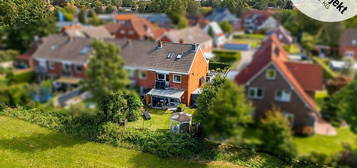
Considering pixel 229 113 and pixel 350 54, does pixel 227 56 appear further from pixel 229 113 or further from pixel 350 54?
pixel 350 54

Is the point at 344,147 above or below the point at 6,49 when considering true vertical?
below

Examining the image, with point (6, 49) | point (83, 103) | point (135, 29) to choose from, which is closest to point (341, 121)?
point (135, 29)

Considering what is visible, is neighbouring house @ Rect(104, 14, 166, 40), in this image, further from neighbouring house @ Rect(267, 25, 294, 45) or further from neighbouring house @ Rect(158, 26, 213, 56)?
neighbouring house @ Rect(267, 25, 294, 45)

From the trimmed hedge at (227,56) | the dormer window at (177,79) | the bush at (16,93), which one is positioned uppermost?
the trimmed hedge at (227,56)

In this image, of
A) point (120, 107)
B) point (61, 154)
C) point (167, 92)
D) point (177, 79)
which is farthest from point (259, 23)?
point (61, 154)

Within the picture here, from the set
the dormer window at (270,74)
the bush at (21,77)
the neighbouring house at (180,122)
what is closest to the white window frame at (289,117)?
the dormer window at (270,74)

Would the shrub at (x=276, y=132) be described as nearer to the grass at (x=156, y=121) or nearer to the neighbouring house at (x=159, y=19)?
the neighbouring house at (x=159, y=19)

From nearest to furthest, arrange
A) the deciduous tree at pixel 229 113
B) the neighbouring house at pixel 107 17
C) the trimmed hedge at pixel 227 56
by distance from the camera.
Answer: the deciduous tree at pixel 229 113
the trimmed hedge at pixel 227 56
the neighbouring house at pixel 107 17

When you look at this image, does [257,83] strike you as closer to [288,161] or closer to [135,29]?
[135,29]
